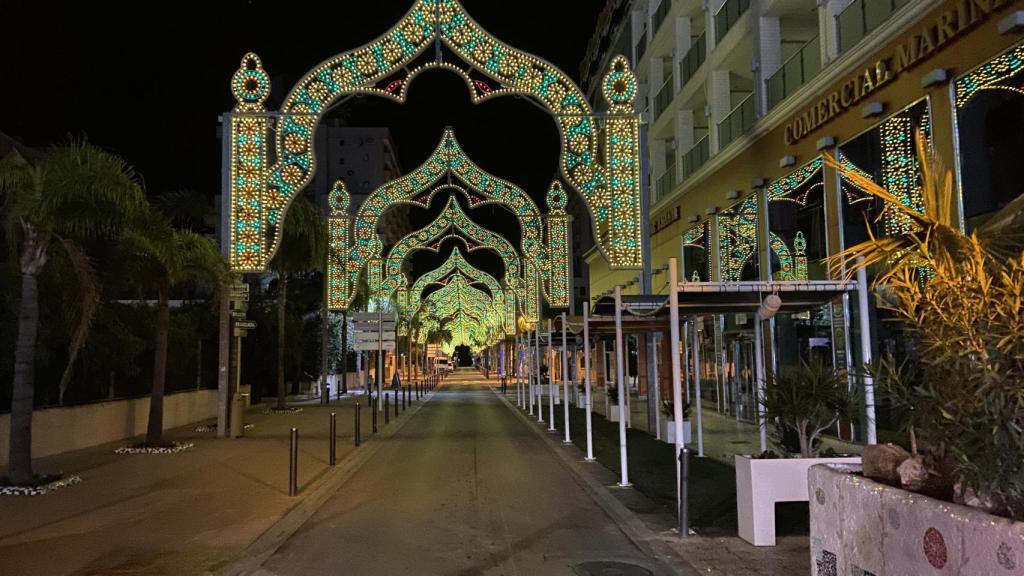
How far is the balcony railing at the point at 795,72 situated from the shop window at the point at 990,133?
18.5ft

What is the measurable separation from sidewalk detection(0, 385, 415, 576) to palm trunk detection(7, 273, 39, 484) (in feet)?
2.08

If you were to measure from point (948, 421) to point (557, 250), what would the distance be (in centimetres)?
2388

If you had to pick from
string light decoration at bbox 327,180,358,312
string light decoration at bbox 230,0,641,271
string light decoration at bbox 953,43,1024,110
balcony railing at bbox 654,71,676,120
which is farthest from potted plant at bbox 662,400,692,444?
balcony railing at bbox 654,71,676,120

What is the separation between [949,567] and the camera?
4086 mm

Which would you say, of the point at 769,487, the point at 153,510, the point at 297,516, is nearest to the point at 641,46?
the point at 297,516

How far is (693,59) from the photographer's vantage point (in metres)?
27.6

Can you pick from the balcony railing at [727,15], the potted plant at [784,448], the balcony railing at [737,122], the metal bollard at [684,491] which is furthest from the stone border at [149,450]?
the balcony railing at [727,15]

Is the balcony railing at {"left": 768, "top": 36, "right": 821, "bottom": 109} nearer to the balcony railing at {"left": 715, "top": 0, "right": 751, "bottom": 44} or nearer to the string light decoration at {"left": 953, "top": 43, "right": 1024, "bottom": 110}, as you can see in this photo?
the balcony railing at {"left": 715, "top": 0, "right": 751, "bottom": 44}

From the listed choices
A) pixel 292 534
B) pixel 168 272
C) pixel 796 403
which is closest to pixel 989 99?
pixel 796 403

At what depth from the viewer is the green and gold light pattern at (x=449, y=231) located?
36188 mm

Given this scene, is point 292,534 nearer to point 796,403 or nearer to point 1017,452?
point 796,403

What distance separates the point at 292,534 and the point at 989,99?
457 inches

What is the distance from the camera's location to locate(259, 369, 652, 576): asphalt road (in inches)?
304

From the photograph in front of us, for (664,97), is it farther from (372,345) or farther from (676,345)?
(676,345)
